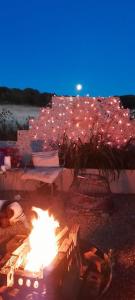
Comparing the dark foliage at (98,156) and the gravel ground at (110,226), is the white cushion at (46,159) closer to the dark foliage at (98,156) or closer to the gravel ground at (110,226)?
the dark foliage at (98,156)

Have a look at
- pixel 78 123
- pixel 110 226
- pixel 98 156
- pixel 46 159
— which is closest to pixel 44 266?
pixel 110 226

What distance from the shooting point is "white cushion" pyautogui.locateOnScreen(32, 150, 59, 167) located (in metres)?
6.53

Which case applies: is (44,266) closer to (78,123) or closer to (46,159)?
(46,159)

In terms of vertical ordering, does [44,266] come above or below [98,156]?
below

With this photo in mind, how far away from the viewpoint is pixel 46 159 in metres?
6.52

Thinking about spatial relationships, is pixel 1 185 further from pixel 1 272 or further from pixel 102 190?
pixel 1 272

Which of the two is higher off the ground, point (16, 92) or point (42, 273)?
point (16, 92)

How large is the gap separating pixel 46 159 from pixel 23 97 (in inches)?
823

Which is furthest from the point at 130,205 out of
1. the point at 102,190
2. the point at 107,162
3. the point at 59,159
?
the point at 59,159

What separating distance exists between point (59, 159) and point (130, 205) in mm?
1456

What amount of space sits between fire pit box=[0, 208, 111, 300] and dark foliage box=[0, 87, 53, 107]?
22088 millimetres

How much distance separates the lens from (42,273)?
2.67m

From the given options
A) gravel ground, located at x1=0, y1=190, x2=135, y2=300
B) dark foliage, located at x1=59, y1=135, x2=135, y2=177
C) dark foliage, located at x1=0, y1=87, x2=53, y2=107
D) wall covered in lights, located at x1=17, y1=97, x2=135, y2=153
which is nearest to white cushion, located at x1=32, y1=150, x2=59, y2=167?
dark foliage, located at x1=59, y1=135, x2=135, y2=177

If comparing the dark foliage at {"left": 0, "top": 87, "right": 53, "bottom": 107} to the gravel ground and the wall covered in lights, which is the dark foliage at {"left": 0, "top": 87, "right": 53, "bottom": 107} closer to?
the wall covered in lights
